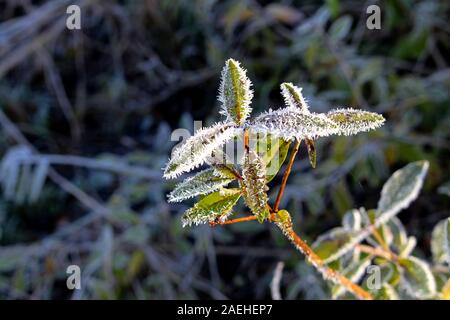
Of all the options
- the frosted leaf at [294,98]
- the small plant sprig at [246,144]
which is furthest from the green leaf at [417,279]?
the frosted leaf at [294,98]

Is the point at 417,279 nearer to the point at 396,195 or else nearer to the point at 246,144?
the point at 396,195

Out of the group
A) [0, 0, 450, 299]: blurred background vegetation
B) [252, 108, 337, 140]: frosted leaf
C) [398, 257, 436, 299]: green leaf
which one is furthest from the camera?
[0, 0, 450, 299]: blurred background vegetation

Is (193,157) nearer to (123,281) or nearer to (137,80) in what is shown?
(123,281)

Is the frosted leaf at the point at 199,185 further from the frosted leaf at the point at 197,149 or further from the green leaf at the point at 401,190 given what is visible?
the green leaf at the point at 401,190

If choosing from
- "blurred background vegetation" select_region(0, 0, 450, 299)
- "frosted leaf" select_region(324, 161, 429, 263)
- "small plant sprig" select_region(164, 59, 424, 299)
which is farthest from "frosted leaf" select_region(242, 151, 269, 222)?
"blurred background vegetation" select_region(0, 0, 450, 299)

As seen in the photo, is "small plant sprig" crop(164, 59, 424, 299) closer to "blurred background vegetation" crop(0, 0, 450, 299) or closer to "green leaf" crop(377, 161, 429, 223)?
"green leaf" crop(377, 161, 429, 223)
